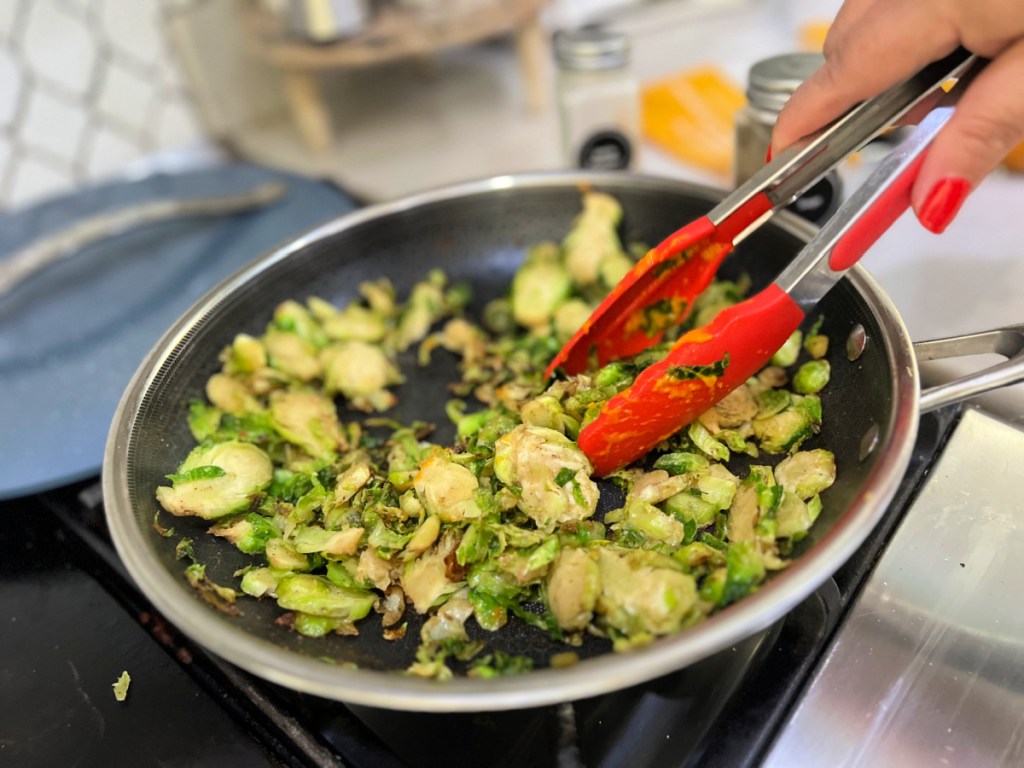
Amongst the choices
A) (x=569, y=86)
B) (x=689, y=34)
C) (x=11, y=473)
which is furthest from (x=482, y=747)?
(x=689, y=34)

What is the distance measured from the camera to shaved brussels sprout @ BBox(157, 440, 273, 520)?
0.96 m

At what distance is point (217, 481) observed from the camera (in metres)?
0.99

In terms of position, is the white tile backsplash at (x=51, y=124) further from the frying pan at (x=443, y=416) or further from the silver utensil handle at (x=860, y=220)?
the silver utensil handle at (x=860, y=220)

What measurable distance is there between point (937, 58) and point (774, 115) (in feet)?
1.30

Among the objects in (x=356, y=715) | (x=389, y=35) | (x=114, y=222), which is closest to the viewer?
(x=356, y=715)

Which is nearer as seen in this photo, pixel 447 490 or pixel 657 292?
pixel 447 490

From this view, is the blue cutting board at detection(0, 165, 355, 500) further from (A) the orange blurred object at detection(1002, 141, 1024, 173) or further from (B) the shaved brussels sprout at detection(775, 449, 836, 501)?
(A) the orange blurred object at detection(1002, 141, 1024, 173)

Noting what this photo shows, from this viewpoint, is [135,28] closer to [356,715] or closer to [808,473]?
[356,715]

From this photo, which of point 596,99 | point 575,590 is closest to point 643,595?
point 575,590

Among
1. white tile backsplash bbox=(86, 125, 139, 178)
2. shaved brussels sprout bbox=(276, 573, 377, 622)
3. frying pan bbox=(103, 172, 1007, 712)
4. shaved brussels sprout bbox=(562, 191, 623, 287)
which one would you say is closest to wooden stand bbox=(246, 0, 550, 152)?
white tile backsplash bbox=(86, 125, 139, 178)

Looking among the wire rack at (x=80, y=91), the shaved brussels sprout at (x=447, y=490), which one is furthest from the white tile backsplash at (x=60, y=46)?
the shaved brussels sprout at (x=447, y=490)

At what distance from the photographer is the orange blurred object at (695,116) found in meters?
1.76

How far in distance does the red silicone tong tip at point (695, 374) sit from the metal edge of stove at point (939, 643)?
0.29 metres

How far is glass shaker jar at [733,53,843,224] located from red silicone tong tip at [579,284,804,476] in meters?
0.36
